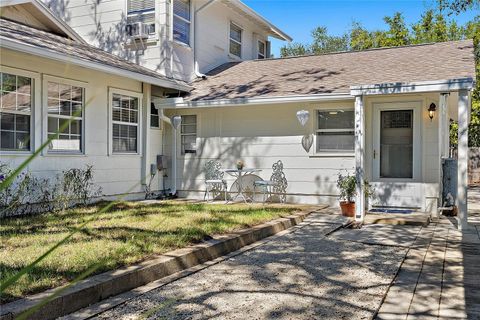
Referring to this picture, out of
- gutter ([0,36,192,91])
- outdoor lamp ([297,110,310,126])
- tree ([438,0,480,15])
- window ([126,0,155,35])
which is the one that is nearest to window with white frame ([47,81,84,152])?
gutter ([0,36,192,91])

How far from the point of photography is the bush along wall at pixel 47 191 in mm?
7280

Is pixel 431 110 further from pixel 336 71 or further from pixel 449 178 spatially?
pixel 336 71

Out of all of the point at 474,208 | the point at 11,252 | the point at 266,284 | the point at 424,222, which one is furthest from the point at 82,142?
the point at 474,208

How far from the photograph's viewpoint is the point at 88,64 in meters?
8.05

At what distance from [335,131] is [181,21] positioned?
5407 millimetres

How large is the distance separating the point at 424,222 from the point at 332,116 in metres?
3.06

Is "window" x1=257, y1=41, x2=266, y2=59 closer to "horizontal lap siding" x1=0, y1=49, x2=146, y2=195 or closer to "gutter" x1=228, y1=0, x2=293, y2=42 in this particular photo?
"gutter" x1=228, y1=0, x2=293, y2=42

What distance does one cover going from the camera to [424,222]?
740cm

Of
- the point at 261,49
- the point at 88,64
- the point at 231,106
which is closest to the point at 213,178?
the point at 231,106

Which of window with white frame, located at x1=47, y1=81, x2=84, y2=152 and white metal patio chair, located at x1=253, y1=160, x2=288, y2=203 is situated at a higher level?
window with white frame, located at x1=47, y1=81, x2=84, y2=152

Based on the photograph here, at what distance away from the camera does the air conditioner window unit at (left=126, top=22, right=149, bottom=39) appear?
36.6 feet

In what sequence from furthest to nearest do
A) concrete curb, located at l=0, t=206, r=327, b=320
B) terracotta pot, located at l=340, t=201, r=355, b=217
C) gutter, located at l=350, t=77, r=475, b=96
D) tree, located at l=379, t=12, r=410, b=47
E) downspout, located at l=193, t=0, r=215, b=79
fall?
1. tree, located at l=379, t=12, r=410, b=47
2. downspout, located at l=193, t=0, r=215, b=79
3. terracotta pot, located at l=340, t=201, r=355, b=217
4. gutter, located at l=350, t=77, r=475, b=96
5. concrete curb, located at l=0, t=206, r=327, b=320

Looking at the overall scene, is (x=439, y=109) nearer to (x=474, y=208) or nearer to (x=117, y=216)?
(x=474, y=208)

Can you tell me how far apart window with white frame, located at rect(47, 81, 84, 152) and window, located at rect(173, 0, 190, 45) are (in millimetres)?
3704
